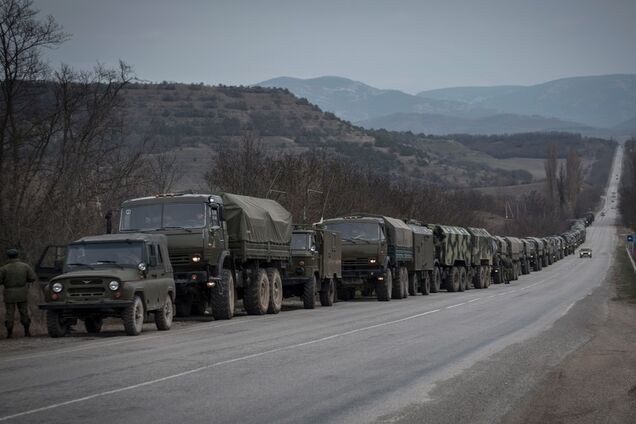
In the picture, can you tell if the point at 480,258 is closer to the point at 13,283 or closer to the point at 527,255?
the point at 527,255

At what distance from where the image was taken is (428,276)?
49.7 metres

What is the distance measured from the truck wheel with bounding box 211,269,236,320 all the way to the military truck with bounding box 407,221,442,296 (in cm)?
1904

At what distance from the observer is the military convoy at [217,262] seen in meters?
21.6

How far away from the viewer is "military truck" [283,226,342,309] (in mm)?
33562

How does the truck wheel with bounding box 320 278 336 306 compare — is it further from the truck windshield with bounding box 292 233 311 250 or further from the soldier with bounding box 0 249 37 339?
the soldier with bounding box 0 249 37 339

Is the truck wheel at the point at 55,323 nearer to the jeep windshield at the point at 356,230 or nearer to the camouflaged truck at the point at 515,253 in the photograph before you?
the jeep windshield at the point at 356,230

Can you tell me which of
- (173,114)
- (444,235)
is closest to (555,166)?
(173,114)

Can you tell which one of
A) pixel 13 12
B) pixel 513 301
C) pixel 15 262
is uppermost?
pixel 13 12

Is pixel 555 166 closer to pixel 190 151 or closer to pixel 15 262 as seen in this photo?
pixel 190 151

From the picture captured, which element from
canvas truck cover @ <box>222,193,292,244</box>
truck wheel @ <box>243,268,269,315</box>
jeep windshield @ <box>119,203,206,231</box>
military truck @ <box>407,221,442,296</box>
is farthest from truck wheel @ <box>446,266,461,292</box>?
jeep windshield @ <box>119,203,206,231</box>

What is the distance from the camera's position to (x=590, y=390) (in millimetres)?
13164

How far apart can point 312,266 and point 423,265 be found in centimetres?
1481

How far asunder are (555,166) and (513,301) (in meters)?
153

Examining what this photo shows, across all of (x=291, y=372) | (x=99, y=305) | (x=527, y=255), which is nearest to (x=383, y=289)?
(x=99, y=305)
